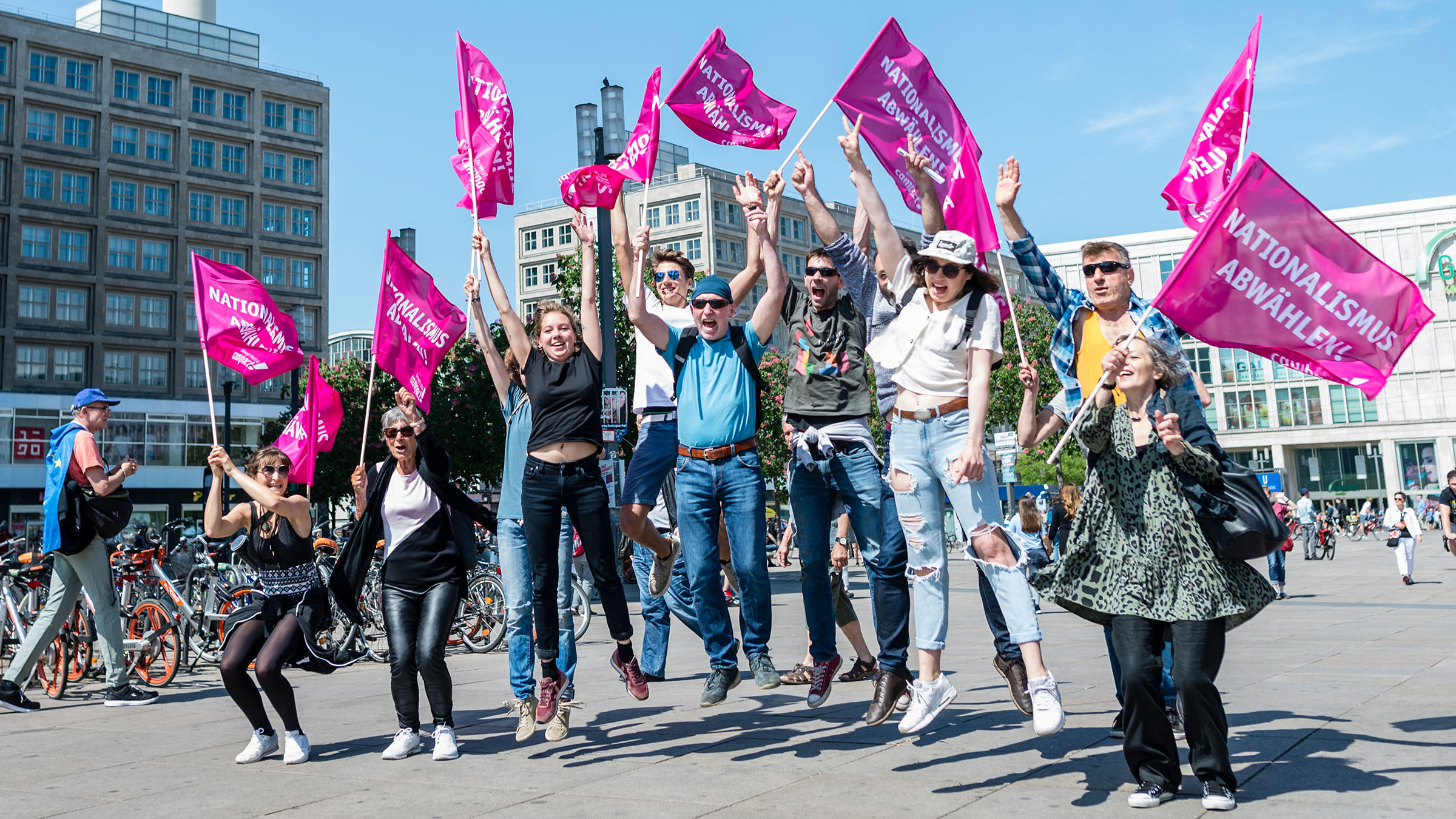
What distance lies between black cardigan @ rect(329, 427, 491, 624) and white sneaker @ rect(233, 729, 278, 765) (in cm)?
74

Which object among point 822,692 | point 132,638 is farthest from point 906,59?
point 132,638

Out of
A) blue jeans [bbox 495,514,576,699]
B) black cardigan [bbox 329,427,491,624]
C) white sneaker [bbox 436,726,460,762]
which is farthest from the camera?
black cardigan [bbox 329,427,491,624]

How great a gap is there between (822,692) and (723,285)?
7.06 ft

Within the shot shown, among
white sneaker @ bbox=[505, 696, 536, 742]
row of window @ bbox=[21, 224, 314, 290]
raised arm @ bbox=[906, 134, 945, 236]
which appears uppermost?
row of window @ bbox=[21, 224, 314, 290]

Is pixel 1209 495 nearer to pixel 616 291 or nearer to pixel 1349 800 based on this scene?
pixel 1349 800

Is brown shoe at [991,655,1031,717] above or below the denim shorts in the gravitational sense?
below

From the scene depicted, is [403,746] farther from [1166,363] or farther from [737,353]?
[1166,363]

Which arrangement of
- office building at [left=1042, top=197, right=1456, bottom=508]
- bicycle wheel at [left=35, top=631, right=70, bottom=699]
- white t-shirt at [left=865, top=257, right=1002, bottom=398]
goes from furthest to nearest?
office building at [left=1042, top=197, right=1456, bottom=508] → bicycle wheel at [left=35, top=631, right=70, bottom=699] → white t-shirt at [left=865, top=257, right=1002, bottom=398]

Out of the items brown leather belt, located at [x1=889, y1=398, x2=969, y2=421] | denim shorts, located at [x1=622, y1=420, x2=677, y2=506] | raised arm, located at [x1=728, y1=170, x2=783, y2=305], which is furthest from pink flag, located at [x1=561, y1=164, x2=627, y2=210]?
brown leather belt, located at [x1=889, y1=398, x2=969, y2=421]

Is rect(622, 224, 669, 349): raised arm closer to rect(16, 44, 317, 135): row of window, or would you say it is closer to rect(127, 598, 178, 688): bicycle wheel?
rect(127, 598, 178, 688): bicycle wheel

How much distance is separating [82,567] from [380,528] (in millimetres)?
4015

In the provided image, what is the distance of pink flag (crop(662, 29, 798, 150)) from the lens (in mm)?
8258

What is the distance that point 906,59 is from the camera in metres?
7.90

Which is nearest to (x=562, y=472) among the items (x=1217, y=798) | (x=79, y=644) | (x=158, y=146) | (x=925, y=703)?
(x=925, y=703)
